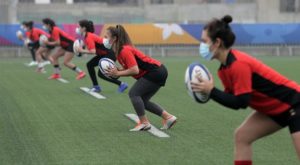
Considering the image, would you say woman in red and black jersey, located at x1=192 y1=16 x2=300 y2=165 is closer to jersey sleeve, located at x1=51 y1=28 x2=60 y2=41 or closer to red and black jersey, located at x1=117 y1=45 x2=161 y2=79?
red and black jersey, located at x1=117 y1=45 x2=161 y2=79

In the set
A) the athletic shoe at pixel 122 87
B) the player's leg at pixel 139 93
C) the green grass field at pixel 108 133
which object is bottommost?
the athletic shoe at pixel 122 87

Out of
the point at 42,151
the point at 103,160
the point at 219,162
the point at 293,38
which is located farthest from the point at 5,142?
the point at 293,38

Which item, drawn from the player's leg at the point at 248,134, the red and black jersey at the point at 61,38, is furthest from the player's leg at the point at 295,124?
the red and black jersey at the point at 61,38

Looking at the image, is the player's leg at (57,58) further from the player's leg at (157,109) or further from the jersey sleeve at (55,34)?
the player's leg at (157,109)

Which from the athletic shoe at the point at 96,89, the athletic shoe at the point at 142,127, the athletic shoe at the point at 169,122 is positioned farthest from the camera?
the athletic shoe at the point at 96,89

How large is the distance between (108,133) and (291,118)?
5.65m

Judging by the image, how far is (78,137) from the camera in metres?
12.3

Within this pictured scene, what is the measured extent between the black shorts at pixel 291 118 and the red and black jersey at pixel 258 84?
0.05m

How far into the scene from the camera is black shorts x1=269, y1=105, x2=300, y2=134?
24.4 ft

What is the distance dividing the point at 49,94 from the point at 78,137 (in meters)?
7.11

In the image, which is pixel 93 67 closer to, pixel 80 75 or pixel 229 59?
pixel 80 75

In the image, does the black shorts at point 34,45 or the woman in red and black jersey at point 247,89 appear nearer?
the woman in red and black jersey at point 247,89

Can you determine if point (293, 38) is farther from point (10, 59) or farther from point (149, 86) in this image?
point (149, 86)

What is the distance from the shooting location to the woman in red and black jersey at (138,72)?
40.2 ft
